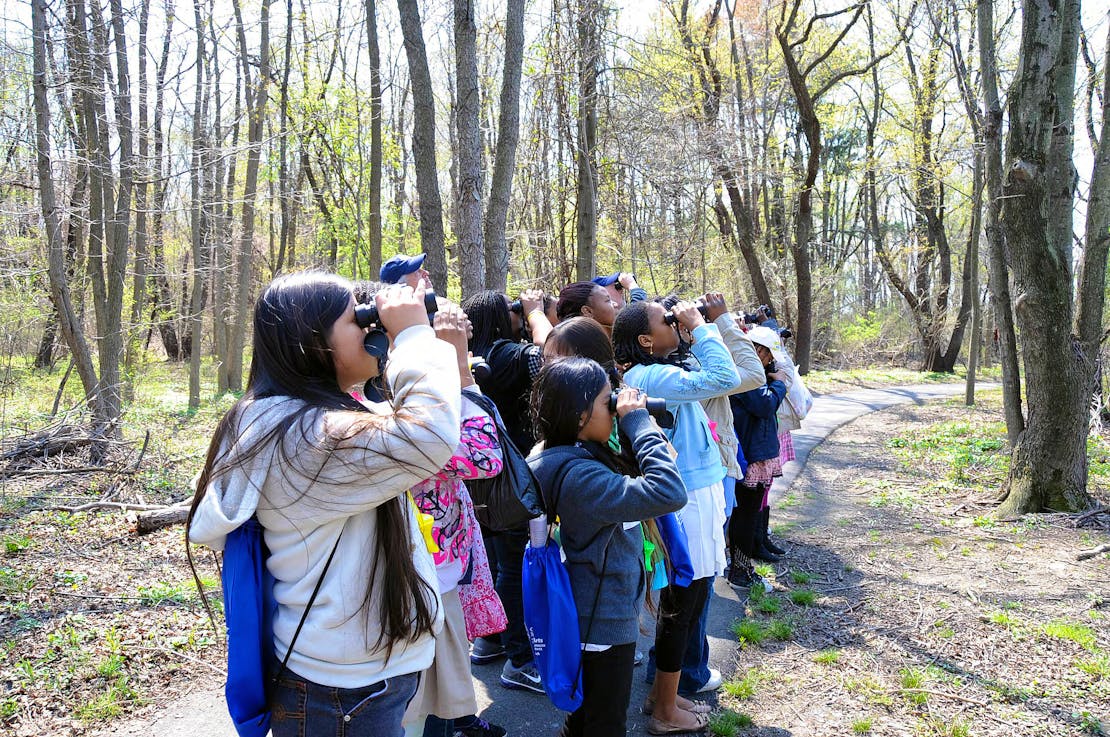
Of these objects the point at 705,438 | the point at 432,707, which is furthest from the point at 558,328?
the point at 432,707

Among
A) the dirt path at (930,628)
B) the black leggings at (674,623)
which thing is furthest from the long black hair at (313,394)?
the dirt path at (930,628)

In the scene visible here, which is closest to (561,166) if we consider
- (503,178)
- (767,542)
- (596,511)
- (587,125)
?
(587,125)

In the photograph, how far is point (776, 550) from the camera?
238 inches

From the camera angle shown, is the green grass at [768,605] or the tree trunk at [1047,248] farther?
the tree trunk at [1047,248]

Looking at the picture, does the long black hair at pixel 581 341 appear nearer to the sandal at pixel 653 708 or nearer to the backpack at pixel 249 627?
the sandal at pixel 653 708

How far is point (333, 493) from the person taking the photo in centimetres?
171

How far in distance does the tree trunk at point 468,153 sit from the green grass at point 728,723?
3963 mm

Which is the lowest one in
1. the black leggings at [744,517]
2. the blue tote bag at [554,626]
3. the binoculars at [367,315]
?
Result: the black leggings at [744,517]

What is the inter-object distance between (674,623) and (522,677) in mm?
986

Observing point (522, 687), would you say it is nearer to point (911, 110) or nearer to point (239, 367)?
point (239, 367)

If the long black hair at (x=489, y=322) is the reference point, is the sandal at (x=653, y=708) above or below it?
below

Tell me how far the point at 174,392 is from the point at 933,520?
20.5 metres

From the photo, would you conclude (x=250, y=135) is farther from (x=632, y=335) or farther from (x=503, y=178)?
(x=632, y=335)

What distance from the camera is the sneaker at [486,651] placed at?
13.6ft
